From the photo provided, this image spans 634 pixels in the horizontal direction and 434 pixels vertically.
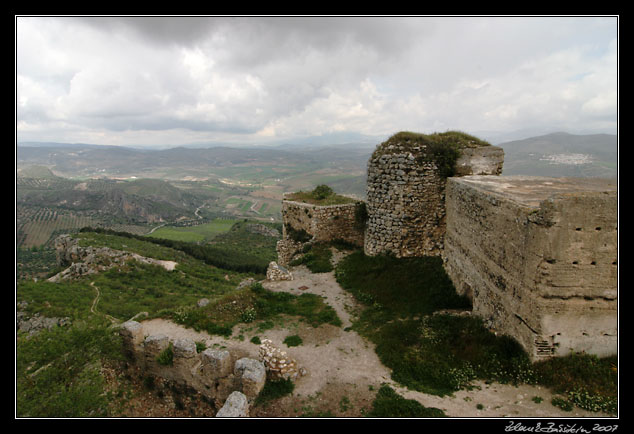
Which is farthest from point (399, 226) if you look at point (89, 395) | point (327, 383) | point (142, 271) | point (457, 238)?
point (142, 271)

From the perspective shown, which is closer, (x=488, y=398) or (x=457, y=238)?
(x=488, y=398)

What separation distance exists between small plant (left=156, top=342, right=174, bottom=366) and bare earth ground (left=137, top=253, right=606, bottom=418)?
1.11 m

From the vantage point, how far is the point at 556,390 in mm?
6168

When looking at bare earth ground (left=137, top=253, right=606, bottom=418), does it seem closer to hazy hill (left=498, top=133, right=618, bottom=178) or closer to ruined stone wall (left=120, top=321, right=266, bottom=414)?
ruined stone wall (left=120, top=321, right=266, bottom=414)

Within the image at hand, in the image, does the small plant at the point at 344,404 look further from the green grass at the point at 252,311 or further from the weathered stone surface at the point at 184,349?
the weathered stone surface at the point at 184,349

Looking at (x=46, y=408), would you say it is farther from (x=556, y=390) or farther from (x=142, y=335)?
(x=556, y=390)

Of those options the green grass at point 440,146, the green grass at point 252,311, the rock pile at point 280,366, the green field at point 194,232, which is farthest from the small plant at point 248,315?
the green field at point 194,232

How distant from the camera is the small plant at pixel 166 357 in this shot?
902cm

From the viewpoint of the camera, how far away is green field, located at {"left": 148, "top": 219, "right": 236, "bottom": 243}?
9062 cm

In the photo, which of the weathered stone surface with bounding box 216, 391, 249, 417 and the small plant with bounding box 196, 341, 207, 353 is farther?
the small plant with bounding box 196, 341, 207, 353

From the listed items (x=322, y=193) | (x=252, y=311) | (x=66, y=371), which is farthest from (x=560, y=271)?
(x=322, y=193)

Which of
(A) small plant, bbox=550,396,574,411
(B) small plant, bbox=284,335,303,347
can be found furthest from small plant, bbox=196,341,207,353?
(A) small plant, bbox=550,396,574,411

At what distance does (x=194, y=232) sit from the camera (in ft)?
338

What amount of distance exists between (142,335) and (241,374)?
434cm
